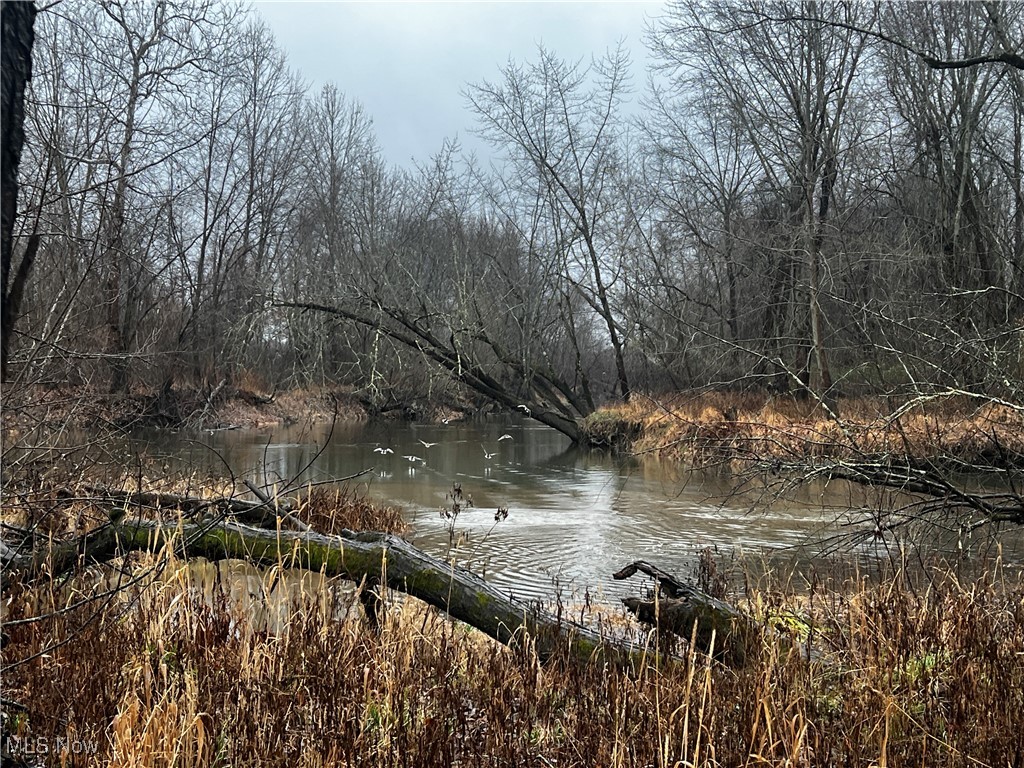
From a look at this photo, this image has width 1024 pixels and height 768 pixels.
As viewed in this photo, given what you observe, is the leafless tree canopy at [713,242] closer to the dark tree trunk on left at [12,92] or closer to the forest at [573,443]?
the forest at [573,443]

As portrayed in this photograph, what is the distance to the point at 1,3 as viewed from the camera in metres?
1.70

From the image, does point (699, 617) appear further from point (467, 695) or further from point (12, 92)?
point (12, 92)

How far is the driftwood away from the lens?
4.09 metres

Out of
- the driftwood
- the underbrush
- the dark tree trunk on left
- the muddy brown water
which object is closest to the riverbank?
the underbrush

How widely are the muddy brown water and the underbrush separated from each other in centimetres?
77

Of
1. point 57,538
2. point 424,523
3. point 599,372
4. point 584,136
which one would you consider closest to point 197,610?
point 57,538

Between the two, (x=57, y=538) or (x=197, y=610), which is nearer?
(x=197, y=610)

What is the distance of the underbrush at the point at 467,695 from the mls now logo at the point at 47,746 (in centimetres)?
2

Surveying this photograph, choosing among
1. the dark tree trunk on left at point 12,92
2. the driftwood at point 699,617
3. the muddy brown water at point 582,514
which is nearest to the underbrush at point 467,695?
the driftwood at point 699,617

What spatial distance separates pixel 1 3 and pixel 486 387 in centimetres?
1920

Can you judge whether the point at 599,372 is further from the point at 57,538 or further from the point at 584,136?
the point at 57,538

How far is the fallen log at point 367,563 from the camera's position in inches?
162

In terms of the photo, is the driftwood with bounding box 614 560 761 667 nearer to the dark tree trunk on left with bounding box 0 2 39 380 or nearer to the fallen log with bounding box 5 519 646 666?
the fallen log with bounding box 5 519 646 666

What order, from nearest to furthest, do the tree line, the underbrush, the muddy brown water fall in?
the underbrush < the muddy brown water < the tree line
